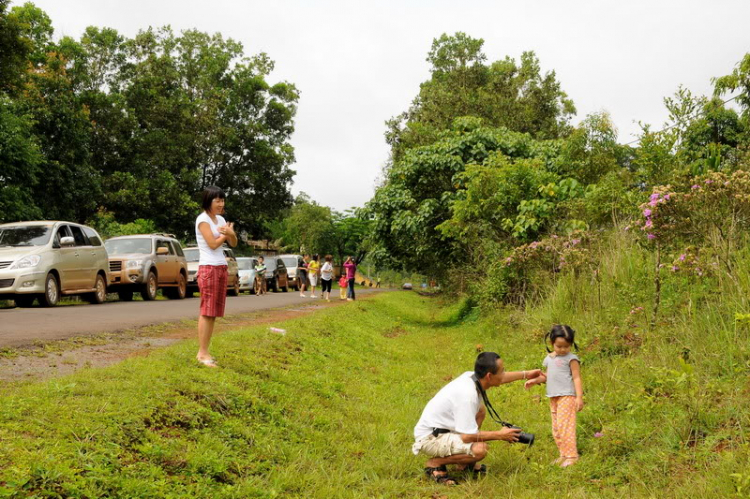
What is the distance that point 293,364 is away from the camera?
8.63 meters

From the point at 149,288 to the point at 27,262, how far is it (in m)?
5.44

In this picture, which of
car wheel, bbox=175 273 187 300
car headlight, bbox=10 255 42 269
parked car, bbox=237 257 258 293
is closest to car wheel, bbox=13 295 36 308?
car headlight, bbox=10 255 42 269

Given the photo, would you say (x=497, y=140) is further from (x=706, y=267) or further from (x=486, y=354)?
(x=486, y=354)

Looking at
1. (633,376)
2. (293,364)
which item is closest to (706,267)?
(633,376)

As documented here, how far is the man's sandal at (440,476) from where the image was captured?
17.9ft

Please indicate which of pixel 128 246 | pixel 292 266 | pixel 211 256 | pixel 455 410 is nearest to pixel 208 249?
pixel 211 256

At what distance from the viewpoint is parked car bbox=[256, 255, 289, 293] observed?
110 feet

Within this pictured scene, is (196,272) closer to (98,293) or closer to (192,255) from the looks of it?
(192,255)

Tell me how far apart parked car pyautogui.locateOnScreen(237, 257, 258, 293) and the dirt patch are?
1670cm

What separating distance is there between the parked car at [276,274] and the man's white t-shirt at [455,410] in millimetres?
28189

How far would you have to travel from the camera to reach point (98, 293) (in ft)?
54.1

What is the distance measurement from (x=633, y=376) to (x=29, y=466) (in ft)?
18.3

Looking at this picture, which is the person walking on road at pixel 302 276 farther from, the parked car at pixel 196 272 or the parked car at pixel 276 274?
the parked car at pixel 196 272

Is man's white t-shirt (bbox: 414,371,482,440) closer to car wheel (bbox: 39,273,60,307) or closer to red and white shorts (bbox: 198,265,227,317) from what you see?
red and white shorts (bbox: 198,265,227,317)
